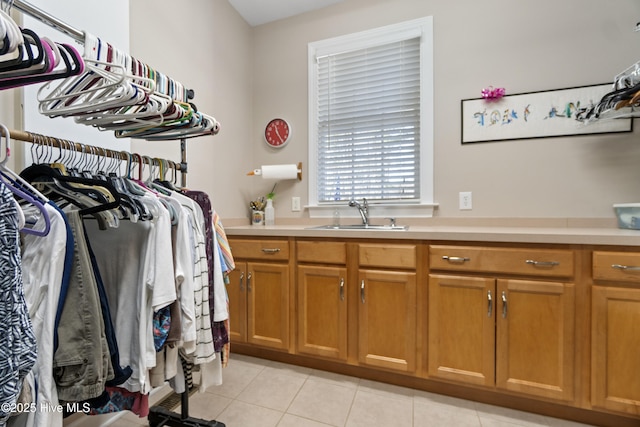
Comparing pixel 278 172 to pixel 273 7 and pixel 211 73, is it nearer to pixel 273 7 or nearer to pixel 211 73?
pixel 211 73

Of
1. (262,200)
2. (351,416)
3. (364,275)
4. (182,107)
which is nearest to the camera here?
(182,107)

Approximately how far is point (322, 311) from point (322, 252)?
0.38 m

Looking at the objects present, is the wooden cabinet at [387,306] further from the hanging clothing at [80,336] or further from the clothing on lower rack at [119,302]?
the hanging clothing at [80,336]

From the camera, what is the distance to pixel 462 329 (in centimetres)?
151

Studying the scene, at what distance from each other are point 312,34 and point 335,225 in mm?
1677

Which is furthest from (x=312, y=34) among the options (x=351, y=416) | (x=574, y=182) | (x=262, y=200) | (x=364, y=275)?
(x=351, y=416)

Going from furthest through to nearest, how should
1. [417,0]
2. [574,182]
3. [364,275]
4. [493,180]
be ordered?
[417,0], [493,180], [574,182], [364,275]

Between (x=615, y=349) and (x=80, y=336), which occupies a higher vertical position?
(x=80, y=336)

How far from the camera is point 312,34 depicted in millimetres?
2422

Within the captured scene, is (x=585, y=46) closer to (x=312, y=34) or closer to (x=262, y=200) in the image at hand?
(x=312, y=34)

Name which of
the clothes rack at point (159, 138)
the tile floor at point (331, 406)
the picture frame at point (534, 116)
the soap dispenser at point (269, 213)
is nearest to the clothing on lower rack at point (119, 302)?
the clothes rack at point (159, 138)

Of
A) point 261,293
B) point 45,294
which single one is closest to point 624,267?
point 261,293

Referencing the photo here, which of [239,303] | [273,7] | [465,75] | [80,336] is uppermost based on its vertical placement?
[273,7]

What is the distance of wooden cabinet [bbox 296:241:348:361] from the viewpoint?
174 cm
